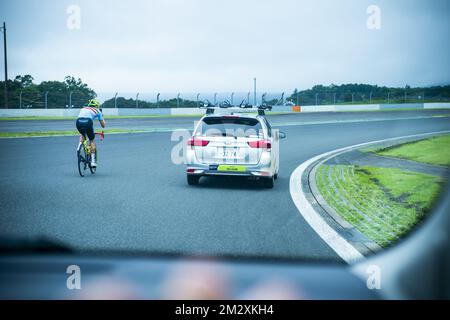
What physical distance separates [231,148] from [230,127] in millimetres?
517

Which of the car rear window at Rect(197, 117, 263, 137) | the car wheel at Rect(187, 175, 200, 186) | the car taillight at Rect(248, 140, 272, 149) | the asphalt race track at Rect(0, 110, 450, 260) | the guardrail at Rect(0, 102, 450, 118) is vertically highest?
the guardrail at Rect(0, 102, 450, 118)

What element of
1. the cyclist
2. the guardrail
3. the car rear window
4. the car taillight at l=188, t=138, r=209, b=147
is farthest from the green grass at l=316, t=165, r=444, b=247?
the guardrail

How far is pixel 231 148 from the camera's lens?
11.7m

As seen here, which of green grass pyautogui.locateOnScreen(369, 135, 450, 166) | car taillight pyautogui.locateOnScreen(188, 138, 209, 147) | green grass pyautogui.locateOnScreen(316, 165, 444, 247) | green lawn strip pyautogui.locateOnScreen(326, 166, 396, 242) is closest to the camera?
green lawn strip pyautogui.locateOnScreen(326, 166, 396, 242)

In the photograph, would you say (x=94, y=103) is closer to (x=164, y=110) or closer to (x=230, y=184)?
(x=230, y=184)

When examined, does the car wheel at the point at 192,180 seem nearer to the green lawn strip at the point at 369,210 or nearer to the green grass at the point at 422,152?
the green lawn strip at the point at 369,210

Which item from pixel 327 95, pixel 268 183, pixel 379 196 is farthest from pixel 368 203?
pixel 327 95

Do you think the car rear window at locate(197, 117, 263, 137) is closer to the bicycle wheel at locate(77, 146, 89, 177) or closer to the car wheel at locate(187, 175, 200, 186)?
the car wheel at locate(187, 175, 200, 186)

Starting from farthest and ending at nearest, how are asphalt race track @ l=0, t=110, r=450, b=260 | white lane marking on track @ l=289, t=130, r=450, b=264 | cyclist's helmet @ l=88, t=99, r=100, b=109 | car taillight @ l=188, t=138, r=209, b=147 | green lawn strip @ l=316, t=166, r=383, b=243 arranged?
cyclist's helmet @ l=88, t=99, r=100, b=109 → car taillight @ l=188, t=138, r=209, b=147 → green lawn strip @ l=316, t=166, r=383, b=243 → asphalt race track @ l=0, t=110, r=450, b=260 → white lane marking on track @ l=289, t=130, r=450, b=264

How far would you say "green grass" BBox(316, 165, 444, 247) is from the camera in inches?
296

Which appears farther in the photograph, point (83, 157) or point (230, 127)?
point (83, 157)

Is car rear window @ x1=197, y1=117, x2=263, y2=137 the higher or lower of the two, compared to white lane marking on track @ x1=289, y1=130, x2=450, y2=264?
higher

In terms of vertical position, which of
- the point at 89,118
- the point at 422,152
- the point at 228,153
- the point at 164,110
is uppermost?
the point at 164,110

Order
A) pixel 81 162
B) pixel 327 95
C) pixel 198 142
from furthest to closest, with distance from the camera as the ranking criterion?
pixel 327 95 → pixel 81 162 → pixel 198 142
